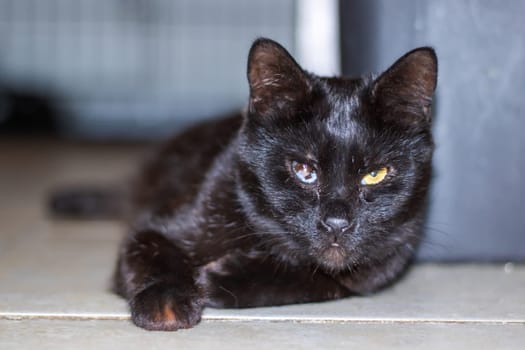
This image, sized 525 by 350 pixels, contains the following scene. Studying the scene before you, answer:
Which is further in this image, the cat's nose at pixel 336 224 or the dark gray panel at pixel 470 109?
the dark gray panel at pixel 470 109

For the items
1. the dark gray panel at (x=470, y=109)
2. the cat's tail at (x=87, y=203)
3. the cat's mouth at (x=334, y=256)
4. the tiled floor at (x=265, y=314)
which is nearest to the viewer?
the tiled floor at (x=265, y=314)

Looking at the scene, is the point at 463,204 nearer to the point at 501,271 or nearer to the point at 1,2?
the point at 501,271

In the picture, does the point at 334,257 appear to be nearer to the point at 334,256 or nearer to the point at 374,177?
the point at 334,256

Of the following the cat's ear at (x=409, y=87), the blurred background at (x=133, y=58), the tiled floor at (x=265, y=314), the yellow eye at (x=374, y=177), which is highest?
the cat's ear at (x=409, y=87)

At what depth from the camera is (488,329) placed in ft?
5.42

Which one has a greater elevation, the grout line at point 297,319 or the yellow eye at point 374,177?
the yellow eye at point 374,177

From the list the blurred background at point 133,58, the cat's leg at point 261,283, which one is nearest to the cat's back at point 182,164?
the cat's leg at point 261,283

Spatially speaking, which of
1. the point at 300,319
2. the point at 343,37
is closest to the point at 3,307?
the point at 300,319

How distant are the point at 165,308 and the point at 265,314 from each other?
0.80 feet

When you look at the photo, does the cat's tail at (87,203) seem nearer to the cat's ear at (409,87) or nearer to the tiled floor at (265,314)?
the tiled floor at (265,314)

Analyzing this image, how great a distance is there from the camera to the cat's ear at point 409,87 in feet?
5.70

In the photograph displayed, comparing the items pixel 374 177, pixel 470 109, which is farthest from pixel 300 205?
pixel 470 109

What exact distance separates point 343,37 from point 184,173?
0.65 m

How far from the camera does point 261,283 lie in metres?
1.81
